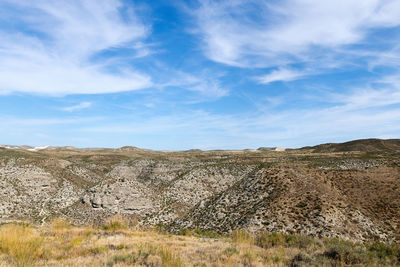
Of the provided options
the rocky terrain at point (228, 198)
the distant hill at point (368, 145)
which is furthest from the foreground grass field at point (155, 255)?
the distant hill at point (368, 145)

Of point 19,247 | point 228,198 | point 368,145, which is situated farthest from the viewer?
point 368,145

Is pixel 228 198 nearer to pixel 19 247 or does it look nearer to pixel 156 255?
pixel 156 255

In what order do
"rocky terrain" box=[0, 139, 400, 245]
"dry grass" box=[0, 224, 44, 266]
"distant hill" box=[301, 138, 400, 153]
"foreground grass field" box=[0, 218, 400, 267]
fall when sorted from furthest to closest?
"distant hill" box=[301, 138, 400, 153] → "rocky terrain" box=[0, 139, 400, 245] → "foreground grass field" box=[0, 218, 400, 267] → "dry grass" box=[0, 224, 44, 266]

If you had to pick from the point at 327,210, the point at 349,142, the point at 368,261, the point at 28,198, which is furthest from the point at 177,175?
the point at 349,142

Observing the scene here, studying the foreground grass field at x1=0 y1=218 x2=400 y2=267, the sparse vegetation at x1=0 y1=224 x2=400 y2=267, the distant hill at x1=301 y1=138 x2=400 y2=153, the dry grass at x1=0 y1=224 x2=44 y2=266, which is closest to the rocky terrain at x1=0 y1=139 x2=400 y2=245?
the foreground grass field at x1=0 y1=218 x2=400 y2=267

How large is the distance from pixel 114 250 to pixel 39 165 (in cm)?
4714

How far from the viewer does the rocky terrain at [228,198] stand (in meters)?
25.0

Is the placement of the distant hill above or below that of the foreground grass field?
above

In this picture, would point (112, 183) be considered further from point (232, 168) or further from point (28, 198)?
point (232, 168)

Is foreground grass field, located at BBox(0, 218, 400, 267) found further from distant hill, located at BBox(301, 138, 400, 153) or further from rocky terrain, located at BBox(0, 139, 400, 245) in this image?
distant hill, located at BBox(301, 138, 400, 153)

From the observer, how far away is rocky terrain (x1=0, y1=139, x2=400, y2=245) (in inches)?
986

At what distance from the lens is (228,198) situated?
3388 centimetres

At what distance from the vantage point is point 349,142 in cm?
11575

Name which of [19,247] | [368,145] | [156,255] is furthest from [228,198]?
[368,145]
